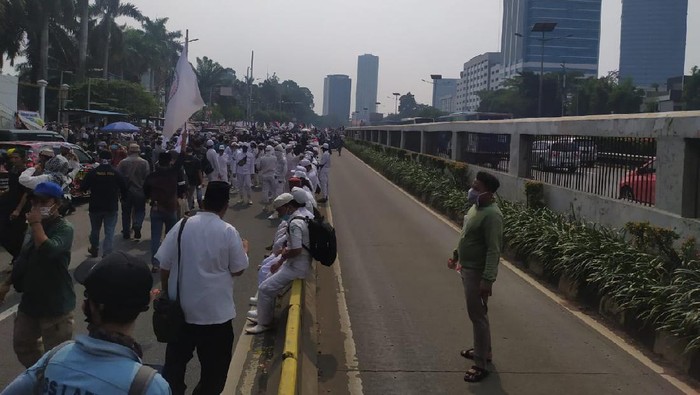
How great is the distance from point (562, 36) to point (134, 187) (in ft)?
475

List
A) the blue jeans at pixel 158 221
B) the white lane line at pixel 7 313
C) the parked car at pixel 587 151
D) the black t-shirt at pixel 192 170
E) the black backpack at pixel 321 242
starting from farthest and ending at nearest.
Answer: 1. the black t-shirt at pixel 192 170
2. the parked car at pixel 587 151
3. the blue jeans at pixel 158 221
4. the white lane line at pixel 7 313
5. the black backpack at pixel 321 242

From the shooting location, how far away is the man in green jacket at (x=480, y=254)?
6.27 m

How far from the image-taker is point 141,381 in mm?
2256

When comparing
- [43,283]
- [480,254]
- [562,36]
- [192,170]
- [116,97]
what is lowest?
[43,283]

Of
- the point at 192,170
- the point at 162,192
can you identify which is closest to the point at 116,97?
the point at 192,170

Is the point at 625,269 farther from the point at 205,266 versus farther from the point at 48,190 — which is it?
the point at 48,190

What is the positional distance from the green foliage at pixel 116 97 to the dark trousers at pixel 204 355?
47635 millimetres

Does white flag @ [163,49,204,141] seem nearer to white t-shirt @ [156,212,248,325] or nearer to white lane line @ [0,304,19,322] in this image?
white lane line @ [0,304,19,322]

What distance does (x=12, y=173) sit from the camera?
9969 millimetres

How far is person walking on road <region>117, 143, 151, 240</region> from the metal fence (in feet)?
26.1

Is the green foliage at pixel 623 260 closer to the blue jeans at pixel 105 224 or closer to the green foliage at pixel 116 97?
the blue jeans at pixel 105 224

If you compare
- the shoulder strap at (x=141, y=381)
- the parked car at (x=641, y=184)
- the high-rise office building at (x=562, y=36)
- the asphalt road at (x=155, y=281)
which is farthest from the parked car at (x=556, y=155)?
the high-rise office building at (x=562, y=36)

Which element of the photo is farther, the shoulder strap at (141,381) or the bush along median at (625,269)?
the bush along median at (625,269)

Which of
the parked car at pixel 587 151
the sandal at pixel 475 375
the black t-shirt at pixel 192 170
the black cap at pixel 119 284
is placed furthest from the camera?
the black t-shirt at pixel 192 170
